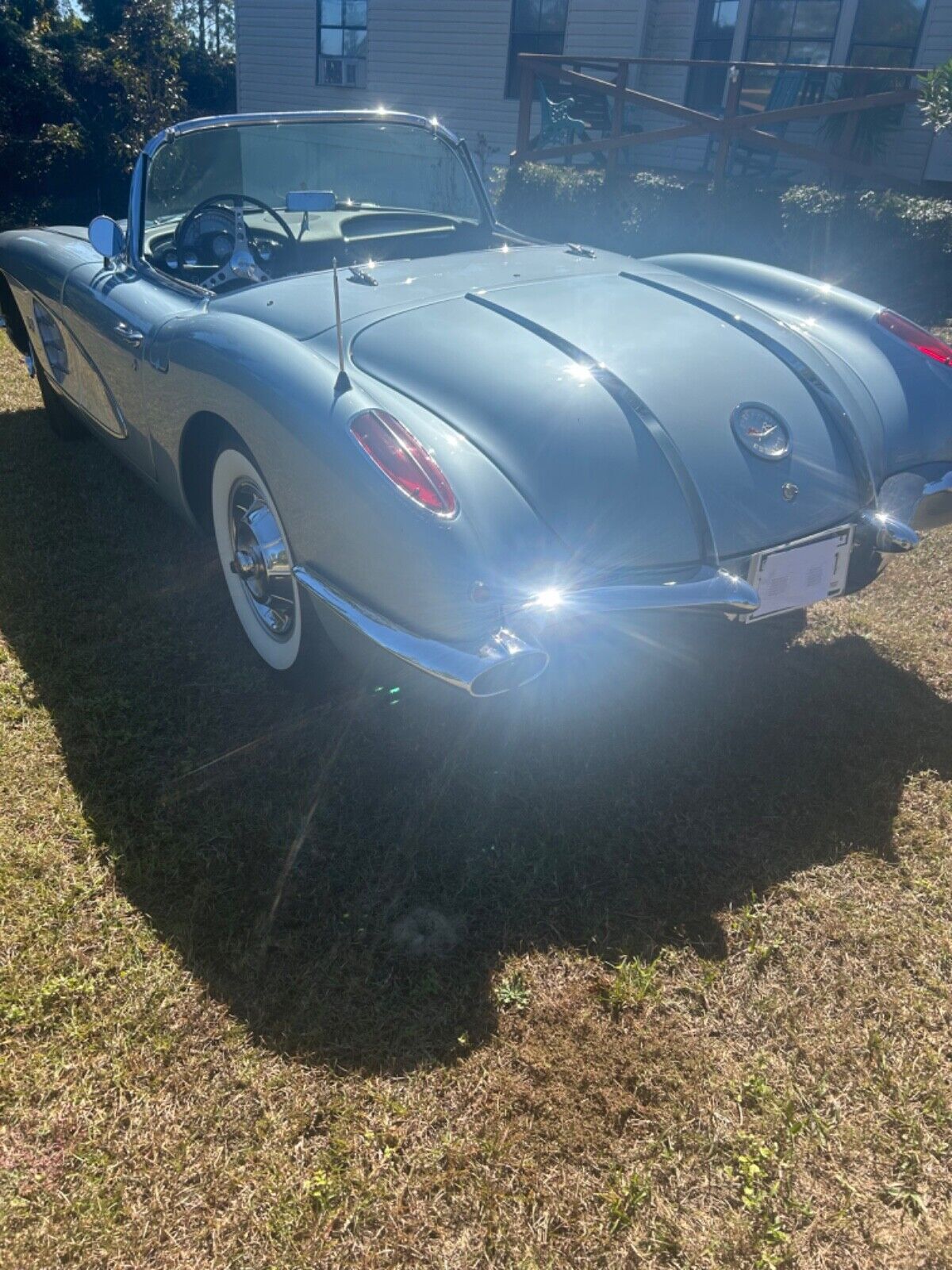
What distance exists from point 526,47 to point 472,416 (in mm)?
14317

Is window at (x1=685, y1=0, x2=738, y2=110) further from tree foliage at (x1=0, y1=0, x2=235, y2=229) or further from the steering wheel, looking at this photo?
the steering wheel

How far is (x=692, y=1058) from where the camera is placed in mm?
1904

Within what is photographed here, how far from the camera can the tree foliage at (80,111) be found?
13.1 m

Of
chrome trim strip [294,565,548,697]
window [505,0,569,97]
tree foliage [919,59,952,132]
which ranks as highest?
window [505,0,569,97]

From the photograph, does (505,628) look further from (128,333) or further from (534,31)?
(534,31)

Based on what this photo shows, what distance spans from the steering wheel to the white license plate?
6.91 feet

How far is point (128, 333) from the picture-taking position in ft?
11.1

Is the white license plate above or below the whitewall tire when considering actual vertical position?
above

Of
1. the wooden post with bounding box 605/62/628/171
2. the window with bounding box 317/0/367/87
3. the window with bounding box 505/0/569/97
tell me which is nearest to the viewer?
the wooden post with bounding box 605/62/628/171

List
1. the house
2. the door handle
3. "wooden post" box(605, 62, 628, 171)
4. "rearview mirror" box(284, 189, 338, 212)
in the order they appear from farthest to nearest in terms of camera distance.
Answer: the house, "wooden post" box(605, 62, 628, 171), "rearview mirror" box(284, 189, 338, 212), the door handle

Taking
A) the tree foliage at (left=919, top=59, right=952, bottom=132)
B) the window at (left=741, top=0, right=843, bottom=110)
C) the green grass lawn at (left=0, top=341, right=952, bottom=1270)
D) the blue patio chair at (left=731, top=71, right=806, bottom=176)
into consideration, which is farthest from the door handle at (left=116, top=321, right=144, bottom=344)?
the window at (left=741, top=0, right=843, bottom=110)

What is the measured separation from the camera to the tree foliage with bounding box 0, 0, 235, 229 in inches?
517

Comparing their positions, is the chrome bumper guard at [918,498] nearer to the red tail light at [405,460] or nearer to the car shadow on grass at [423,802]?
the car shadow on grass at [423,802]

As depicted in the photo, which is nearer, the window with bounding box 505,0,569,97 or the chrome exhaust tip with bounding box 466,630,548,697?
the chrome exhaust tip with bounding box 466,630,548,697
